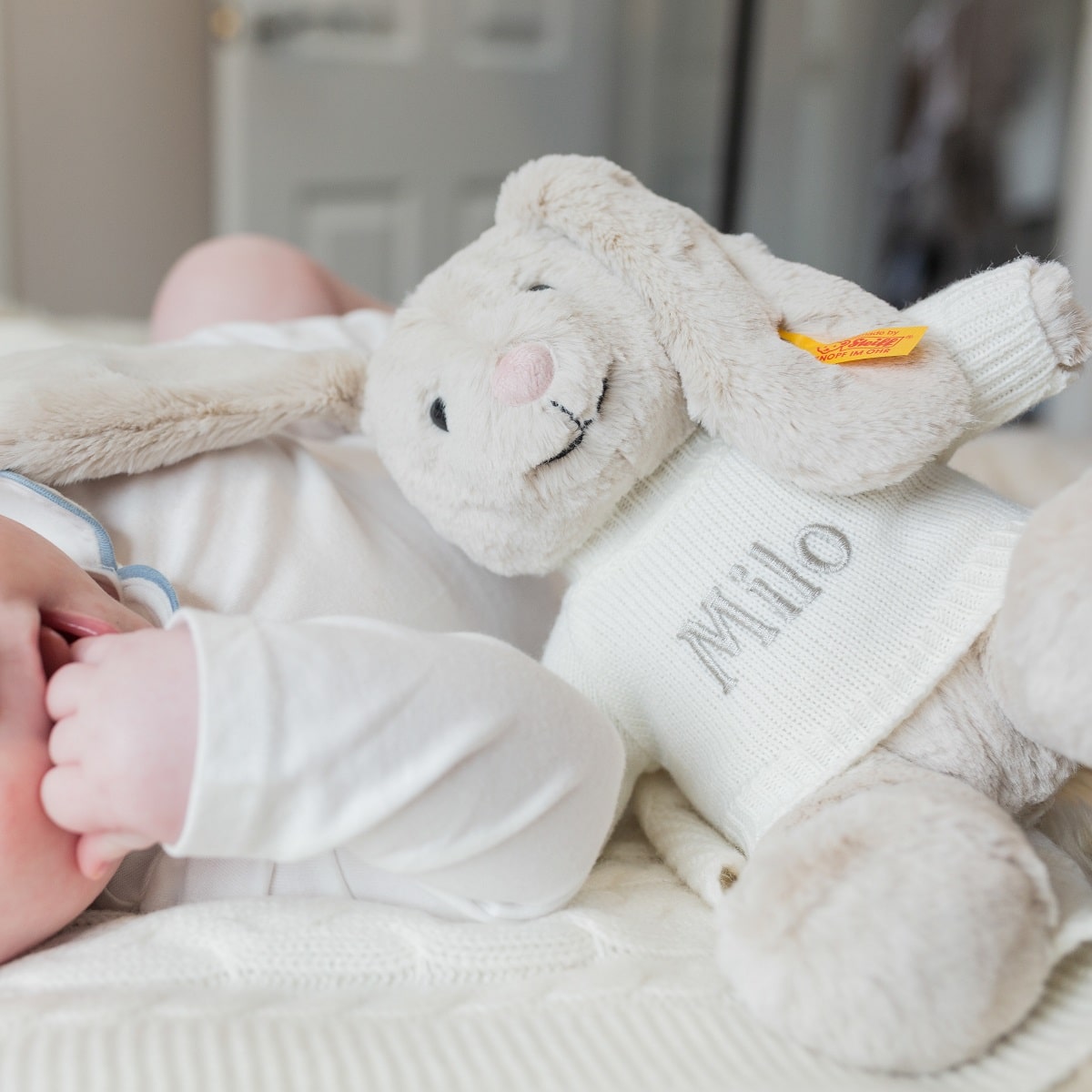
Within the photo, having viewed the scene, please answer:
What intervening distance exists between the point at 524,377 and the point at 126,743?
0.27m

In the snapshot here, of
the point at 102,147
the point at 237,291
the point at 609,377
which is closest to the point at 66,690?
the point at 609,377

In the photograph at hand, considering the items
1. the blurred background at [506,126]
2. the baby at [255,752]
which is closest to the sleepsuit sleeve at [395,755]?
the baby at [255,752]

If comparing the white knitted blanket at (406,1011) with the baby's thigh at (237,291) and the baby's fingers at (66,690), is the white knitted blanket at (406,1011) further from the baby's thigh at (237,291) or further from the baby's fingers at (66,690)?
the baby's thigh at (237,291)

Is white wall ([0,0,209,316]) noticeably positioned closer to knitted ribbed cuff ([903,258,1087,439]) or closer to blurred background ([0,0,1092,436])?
blurred background ([0,0,1092,436])

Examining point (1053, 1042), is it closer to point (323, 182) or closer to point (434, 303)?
point (434, 303)

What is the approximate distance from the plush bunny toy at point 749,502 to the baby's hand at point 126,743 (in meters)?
0.21

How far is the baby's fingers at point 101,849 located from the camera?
0.51 m

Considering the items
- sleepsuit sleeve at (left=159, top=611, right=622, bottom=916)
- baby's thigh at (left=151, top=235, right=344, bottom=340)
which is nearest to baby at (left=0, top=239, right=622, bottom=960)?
sleepsuit sleeve at (left=159, top=611, right=622, bottom=916)

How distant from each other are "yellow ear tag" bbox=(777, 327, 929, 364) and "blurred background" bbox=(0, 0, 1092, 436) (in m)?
1.50

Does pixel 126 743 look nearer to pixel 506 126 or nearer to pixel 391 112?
pixel 391 112

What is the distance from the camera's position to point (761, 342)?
598mm

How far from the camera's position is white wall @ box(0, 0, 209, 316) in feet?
6.95

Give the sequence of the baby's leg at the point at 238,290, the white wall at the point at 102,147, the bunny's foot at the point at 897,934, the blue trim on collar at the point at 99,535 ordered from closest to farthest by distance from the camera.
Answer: the bunny's foot at the point at 897,934 < the blue trim on collar at the point at 99,535 < the baby's leg at the point at 238,290 < the white wall at the point at 102,147

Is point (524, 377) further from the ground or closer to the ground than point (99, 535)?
further from the ground
